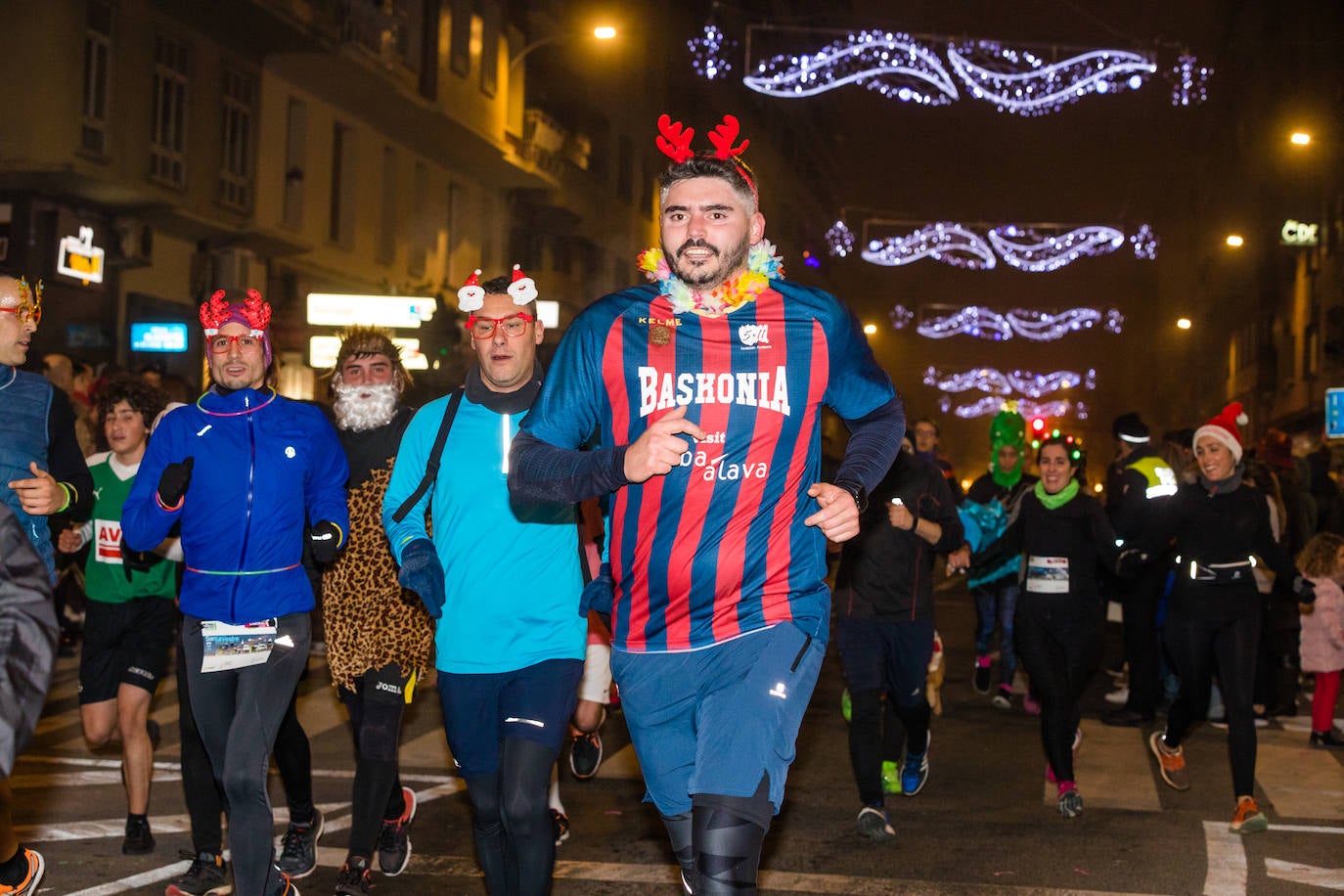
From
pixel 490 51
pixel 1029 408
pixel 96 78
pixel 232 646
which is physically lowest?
pixel 232 646

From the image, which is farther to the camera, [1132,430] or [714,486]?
[1132,430]

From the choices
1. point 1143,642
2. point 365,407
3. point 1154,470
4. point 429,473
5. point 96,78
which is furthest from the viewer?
point 96,78

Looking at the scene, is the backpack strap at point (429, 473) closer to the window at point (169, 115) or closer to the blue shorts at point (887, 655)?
the blue shorts at point (887, 655)

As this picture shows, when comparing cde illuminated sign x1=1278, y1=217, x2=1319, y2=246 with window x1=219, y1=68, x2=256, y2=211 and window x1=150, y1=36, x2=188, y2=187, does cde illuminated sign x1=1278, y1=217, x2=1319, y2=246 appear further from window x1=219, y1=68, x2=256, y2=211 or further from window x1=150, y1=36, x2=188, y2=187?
window x1=150, y1=36, x2=188, y2=187

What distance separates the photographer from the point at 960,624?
19.1 metres

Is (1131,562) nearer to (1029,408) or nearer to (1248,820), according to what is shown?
(1248,820)

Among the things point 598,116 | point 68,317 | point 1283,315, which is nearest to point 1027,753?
point 68,317

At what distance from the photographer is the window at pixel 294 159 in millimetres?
25531

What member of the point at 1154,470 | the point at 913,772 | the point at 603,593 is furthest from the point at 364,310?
the point at 603,593

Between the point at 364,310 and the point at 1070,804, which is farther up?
the point at 364,310

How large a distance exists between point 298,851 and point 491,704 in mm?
1970

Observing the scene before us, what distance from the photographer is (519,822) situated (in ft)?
16.6

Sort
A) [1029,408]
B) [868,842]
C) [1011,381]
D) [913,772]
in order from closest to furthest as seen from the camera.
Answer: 1. [868,842]
2. [913,772]
3. [1011,381]
4. [1029,408]

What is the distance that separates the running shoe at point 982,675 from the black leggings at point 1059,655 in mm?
4461
